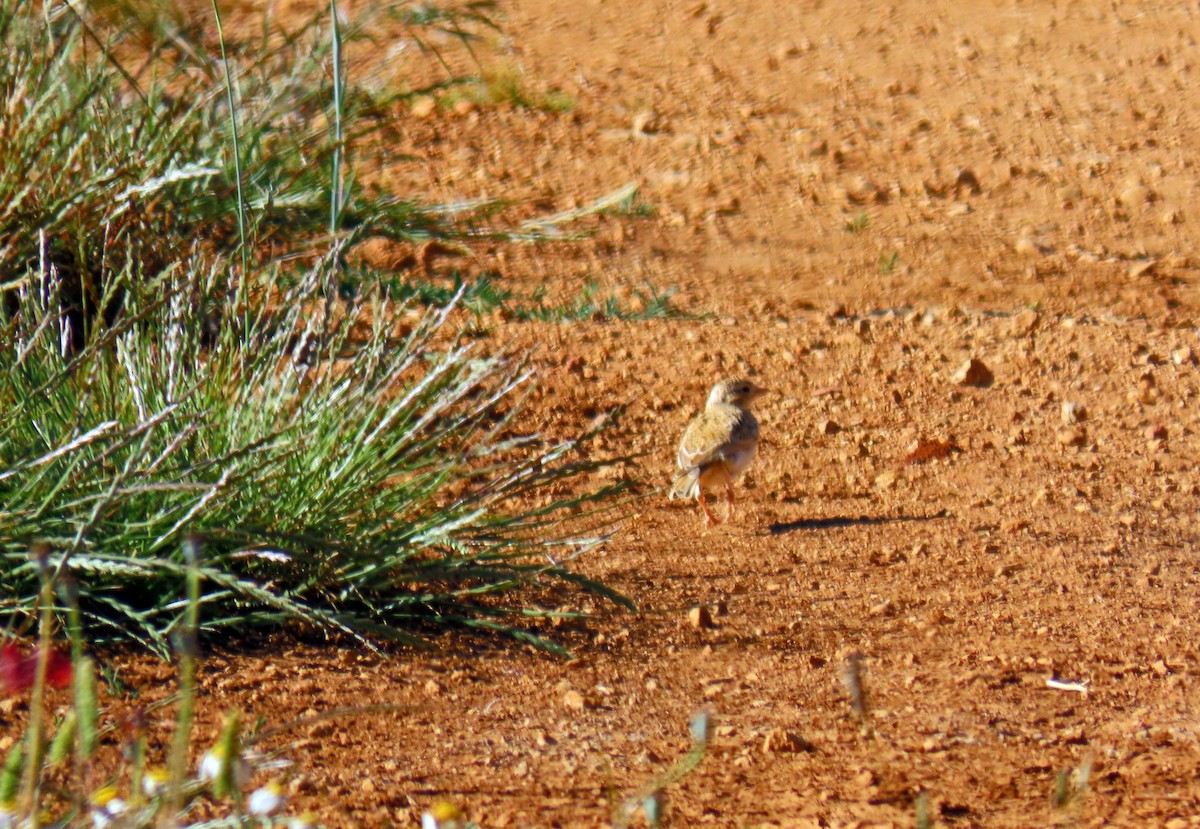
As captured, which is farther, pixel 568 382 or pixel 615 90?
pixel 615 90

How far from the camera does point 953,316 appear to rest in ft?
22.7

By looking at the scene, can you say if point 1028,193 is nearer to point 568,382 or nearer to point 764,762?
point 568,382

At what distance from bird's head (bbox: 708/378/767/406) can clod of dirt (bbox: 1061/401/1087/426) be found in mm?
1239

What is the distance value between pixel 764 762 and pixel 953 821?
17.1 inches

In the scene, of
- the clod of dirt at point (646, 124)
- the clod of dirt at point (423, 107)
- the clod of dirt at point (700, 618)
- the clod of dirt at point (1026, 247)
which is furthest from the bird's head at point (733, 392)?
the clod of dirt at point (423, 107)

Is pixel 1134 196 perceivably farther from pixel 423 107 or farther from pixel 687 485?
pixel 687 485

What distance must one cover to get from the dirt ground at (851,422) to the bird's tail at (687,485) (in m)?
0.09

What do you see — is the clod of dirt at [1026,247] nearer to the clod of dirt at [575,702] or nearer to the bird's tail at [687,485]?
the bird's tail at [687,485]

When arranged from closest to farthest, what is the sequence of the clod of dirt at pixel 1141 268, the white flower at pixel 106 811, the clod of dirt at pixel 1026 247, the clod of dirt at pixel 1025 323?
the white flower at pixel 106 811
the clod of dirt at pixel 1025 323
the clod of dirt at pixel 1141 268
the clod of dirt at pixel 1026 247

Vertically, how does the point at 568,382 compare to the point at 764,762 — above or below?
above

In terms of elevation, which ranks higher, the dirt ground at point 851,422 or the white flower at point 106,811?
the dirt ground at point 851,422

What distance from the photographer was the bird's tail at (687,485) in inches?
207

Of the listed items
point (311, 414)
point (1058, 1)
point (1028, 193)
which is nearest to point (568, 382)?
point (311, 414)

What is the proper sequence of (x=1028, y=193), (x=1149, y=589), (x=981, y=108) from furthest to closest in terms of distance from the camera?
(x=981, y=108)
(x=1028, y=193)
(x=1149, y=589)
